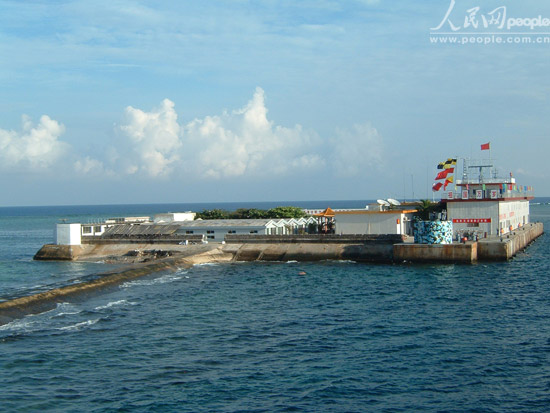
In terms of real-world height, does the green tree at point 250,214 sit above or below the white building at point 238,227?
above

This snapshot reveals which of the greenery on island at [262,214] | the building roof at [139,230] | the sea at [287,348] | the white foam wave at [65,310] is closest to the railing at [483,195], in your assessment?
the sea at [287,348]

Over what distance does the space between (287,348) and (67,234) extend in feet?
191

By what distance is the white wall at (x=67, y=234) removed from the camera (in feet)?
266

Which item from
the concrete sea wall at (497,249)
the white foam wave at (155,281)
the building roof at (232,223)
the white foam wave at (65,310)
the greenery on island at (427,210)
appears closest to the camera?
the white foam wave at (65,310)

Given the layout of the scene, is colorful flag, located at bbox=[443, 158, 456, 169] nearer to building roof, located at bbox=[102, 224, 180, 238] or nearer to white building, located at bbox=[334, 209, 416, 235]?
white building, located at bbox=[334, 209, 416, 235]

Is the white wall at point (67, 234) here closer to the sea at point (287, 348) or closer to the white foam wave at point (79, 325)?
the sea at point (287, 348)

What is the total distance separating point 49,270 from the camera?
6781 centimetres

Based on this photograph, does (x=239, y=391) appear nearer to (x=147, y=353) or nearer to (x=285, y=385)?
(x=285, y=385)

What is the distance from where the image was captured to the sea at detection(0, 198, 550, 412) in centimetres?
2467

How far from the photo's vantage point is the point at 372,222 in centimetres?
7562

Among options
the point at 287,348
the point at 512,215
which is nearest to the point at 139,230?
the point at 287,348

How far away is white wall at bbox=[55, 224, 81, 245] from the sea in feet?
95.0

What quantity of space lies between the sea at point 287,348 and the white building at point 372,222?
68.6 ft

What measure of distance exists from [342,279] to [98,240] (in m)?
42.1
